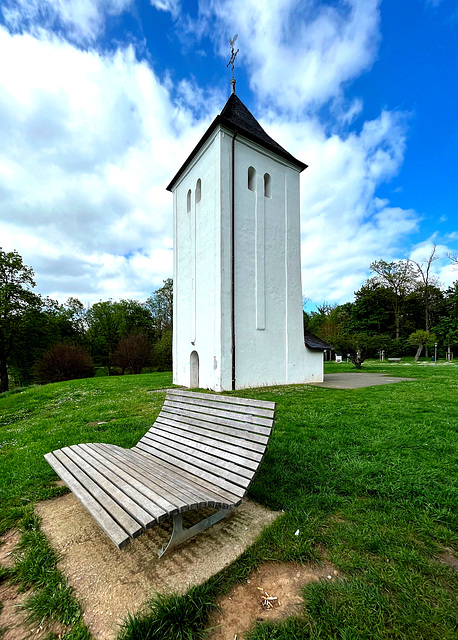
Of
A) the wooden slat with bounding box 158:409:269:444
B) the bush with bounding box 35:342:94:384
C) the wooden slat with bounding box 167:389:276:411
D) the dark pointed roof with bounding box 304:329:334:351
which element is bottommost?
the bush with bounding box 35:342:94:384

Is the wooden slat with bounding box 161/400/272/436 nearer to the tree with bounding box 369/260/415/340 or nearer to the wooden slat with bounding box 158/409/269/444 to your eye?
the wooden slat with bounding box 158/409/269/444

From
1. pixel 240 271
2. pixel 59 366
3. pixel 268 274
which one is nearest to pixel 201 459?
pixel 240 271

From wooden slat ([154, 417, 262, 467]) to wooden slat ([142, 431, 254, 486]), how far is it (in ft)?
0.32

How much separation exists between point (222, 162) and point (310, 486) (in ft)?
40.3

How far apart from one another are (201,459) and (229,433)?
0.37 m

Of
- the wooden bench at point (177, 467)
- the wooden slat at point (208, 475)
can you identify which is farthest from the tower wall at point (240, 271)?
the wooden slat at point (208, 475)

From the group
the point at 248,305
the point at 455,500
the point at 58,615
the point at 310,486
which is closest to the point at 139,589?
the point at 58,615

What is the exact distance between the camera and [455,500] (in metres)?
2.78

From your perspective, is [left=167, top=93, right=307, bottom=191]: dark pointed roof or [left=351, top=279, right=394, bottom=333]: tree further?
[left=351, top=279, right=394, bottom=333]: tree

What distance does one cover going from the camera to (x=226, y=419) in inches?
119

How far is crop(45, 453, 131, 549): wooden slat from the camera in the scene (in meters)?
1.71

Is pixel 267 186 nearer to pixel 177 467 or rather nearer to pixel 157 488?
pixel 177 467

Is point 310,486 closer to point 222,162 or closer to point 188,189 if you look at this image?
point 222,162

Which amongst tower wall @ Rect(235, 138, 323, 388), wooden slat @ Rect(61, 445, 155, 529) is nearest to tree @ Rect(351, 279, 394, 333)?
tower wall @ Rect(235, 138, 323, 388)
